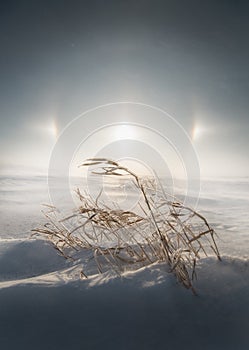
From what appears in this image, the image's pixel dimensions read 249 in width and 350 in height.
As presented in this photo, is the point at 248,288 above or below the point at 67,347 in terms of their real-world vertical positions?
above

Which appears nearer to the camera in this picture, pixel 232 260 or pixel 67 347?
pixel 67 347

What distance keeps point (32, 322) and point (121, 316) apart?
1.03ft

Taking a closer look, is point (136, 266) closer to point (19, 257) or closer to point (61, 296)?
point (61, 296)

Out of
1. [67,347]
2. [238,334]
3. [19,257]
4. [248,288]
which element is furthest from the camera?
[19,257]

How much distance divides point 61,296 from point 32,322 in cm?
16

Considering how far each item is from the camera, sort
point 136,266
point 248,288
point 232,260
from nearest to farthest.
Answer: point 248,288, point 232,260, point 136,266

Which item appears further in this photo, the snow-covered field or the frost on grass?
the frost on grass

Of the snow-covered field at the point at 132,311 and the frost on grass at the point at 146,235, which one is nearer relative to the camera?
the snow-covered field at the point at 132,311

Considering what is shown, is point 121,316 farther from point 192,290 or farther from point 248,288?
point 248,288

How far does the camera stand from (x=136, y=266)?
1.85 metres

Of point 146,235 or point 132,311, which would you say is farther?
point 146,235

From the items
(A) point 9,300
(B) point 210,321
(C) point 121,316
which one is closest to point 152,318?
(C) point 121,316

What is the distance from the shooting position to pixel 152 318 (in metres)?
1.20

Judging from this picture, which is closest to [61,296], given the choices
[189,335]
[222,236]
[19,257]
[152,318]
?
[152,318]
